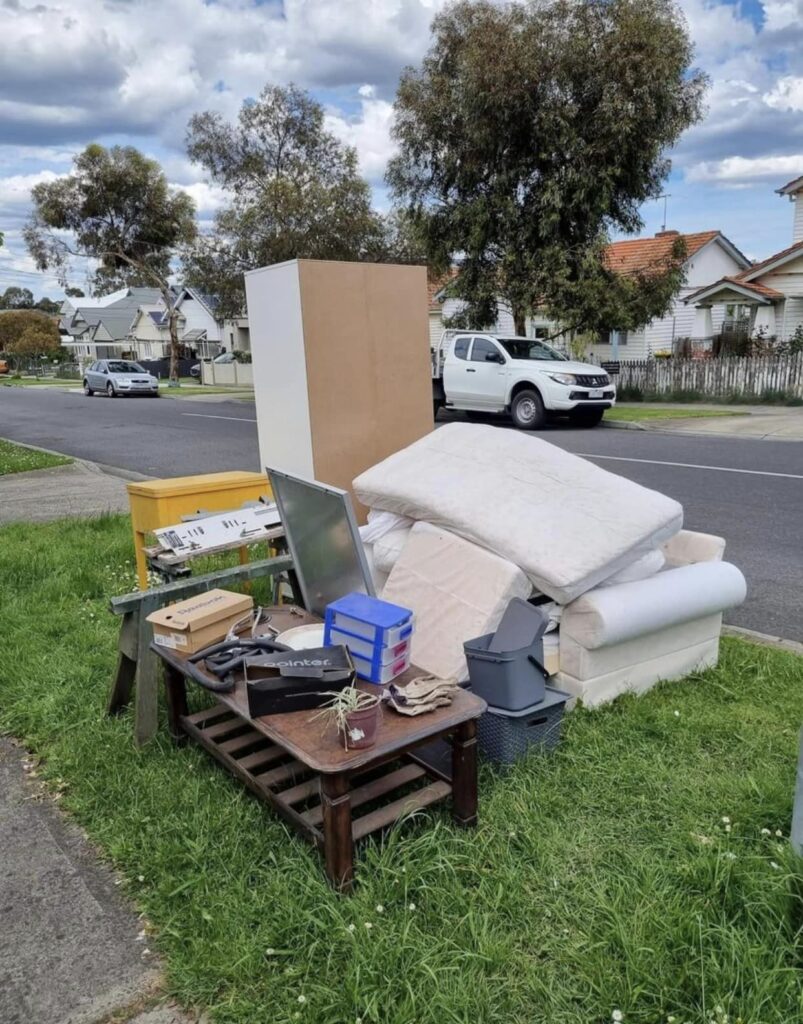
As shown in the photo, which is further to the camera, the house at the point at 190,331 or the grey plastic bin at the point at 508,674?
the house at the point at 190,331

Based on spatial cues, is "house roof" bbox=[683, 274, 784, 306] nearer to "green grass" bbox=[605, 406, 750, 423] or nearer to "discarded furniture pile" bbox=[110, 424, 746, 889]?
"green grass" bbox=[605, 406, 750, 423]

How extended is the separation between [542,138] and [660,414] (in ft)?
22.5

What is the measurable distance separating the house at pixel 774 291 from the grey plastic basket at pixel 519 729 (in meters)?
22.6

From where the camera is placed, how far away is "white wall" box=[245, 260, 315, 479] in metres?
4.58

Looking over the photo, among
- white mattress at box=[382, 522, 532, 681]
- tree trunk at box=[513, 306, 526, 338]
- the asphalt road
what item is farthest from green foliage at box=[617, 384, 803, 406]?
white mattress at box=[382, 522, 532, 681]

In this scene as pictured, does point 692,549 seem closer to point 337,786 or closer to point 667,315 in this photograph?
point 337,786

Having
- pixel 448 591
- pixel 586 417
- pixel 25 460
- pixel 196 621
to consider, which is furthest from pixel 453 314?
pixel 196 621

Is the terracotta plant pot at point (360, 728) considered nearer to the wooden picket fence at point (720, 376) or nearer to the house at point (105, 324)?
the wooden picket fence at point (720, 376)

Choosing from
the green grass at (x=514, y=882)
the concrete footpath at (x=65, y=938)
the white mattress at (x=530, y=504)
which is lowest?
the concrete footpath at (x=65, y=938)

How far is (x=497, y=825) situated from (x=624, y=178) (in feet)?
60.2

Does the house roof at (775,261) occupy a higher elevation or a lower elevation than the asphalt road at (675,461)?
higher

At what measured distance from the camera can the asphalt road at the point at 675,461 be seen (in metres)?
5.67

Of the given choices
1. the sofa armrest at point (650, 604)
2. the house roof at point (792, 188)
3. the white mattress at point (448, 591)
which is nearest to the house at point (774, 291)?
the house roof at point (792, 188)

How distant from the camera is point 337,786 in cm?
227
